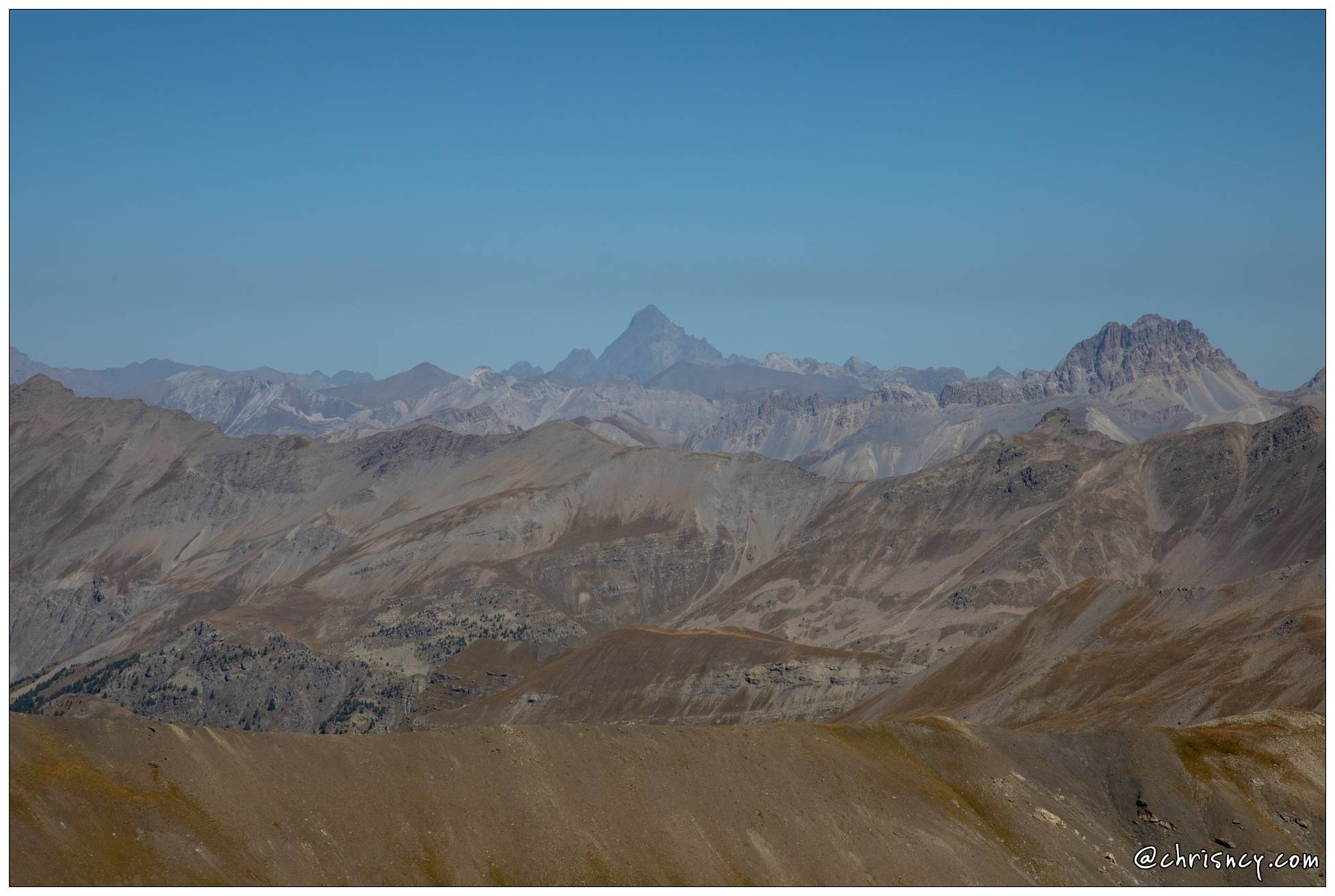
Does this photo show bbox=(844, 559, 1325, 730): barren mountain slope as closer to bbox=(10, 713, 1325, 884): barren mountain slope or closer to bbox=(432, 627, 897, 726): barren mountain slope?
bbox=(432, 627, 897, 726): barren mountain slope

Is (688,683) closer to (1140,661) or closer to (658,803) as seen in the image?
(1140,661)

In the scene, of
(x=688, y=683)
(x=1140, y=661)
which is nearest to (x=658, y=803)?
(x=1140, y=661)

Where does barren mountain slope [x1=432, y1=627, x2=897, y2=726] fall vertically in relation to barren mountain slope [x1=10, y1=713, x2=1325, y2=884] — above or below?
below

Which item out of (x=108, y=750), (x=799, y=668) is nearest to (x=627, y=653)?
(x=799, y=668)

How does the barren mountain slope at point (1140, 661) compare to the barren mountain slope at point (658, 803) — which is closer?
the barren mountain slope at point (658, 803)

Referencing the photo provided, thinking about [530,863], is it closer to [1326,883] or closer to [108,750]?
[108,750]

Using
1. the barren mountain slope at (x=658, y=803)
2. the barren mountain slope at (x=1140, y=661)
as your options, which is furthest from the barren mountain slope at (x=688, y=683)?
the barren mountain slope at (x=658, y=803)

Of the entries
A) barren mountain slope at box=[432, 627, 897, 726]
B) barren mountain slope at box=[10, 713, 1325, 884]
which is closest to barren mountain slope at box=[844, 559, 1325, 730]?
barren mountain slope at box=[432, 627, 897, 726]

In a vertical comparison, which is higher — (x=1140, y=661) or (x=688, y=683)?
(x=1140, y=661)

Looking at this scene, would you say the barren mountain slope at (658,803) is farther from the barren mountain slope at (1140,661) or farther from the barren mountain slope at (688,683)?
the barren mountain slope at (688,683)
